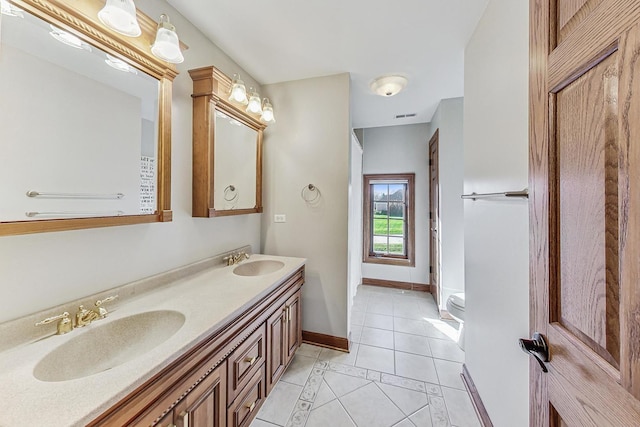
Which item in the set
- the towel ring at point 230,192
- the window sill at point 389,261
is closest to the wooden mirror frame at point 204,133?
the towel ring at point 230,192

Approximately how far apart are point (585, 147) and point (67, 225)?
5.68 feet

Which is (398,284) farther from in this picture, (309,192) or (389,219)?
(309,192)

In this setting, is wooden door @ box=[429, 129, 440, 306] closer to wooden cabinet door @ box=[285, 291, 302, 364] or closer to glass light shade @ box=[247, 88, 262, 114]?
wooden cabinet door @ box=[285, 291, 302, 364]

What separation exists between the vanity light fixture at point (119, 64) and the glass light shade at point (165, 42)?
0.49 ft

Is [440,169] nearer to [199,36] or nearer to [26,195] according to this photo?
[199,36]

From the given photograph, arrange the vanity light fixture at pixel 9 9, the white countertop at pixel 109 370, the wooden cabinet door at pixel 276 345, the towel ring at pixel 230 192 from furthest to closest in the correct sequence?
the towel ring at pixel 230 192
the wooden cabinet door at pixel 276 345
the vanity light fixture at pixel 9 9
the white countertop at pixel 109 370

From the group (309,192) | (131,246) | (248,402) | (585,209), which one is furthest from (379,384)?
(131,246)

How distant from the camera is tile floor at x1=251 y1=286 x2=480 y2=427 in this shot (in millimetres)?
1526

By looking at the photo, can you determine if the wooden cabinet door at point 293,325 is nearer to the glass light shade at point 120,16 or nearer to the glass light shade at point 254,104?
the glass light shade at point 254,104

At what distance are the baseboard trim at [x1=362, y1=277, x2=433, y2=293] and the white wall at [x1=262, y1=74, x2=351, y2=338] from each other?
190cm

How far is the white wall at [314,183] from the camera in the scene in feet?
7.37

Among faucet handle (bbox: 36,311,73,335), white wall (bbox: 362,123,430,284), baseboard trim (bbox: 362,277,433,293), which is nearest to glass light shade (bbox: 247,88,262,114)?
faucet handle (bbox: 36,311,73,335)

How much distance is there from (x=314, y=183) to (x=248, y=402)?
171cm

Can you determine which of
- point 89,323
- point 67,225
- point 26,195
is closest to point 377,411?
point 89,323
